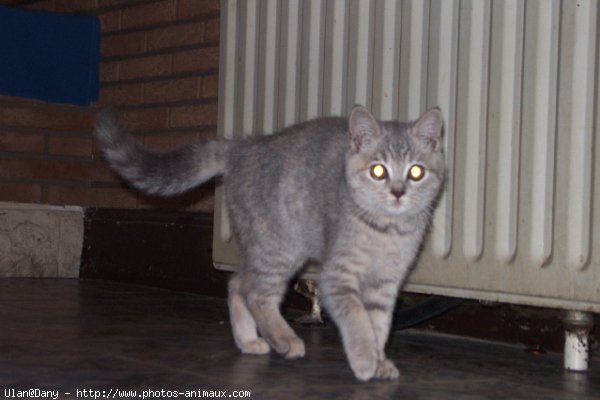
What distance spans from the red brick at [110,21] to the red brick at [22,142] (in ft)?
1.79

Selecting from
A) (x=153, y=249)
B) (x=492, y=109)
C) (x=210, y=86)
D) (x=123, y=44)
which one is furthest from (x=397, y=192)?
(x=123, y=44)

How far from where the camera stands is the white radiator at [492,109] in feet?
7.13

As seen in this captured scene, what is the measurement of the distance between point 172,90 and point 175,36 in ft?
0.69

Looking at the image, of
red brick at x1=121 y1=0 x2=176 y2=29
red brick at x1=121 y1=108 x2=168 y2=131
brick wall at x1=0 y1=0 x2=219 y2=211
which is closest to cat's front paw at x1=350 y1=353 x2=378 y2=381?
brick wall at x1=0 y1=0 x2=219 y2=211

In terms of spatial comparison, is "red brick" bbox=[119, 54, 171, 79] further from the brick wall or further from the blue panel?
the blue panel

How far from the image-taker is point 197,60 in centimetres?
373

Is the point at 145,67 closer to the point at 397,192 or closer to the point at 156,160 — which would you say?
the point at 156,160

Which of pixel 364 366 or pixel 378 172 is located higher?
pixel 378 172

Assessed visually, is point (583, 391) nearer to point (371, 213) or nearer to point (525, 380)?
point (525, 380)

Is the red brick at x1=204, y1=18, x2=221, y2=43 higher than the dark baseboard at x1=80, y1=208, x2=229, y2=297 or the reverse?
higher

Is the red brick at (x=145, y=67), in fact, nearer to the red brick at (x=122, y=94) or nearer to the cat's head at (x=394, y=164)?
the red brick at (x=122, y=94)

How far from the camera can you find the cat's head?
2.22 meters

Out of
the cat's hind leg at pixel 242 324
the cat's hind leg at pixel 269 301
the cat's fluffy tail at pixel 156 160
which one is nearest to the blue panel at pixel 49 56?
the cat's fluffy tail at pixel 156 160

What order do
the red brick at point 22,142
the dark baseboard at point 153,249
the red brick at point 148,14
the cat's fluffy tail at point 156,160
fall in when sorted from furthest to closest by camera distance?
1. the red brick at point 22,142
2. the red brick at point 148,14
3. the dark baseboard at point 153,249
4. the cat's fluffy tail at point 156,160
